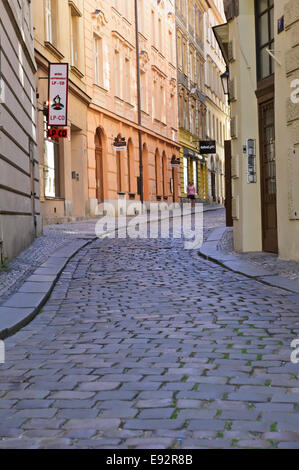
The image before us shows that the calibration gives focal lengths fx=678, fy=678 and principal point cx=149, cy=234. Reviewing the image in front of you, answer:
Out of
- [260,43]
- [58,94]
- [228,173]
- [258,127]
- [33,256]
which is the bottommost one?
[33,256]

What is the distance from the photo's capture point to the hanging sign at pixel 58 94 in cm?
1880

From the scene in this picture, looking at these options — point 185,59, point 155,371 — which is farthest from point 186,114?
point 155,371

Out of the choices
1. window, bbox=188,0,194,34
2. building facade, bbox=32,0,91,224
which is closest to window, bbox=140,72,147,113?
building facade, bbox=32,0,91,224

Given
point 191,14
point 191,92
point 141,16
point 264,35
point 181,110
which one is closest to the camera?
point 264,35

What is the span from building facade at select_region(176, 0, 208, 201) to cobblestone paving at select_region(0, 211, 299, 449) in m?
36.6

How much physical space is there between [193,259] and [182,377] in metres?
7.64

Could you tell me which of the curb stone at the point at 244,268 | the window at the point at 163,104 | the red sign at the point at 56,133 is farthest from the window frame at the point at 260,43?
the window at the point at 163,104

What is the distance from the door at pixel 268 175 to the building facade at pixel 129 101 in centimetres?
1377

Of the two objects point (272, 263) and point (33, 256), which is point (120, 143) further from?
point (272, 263)

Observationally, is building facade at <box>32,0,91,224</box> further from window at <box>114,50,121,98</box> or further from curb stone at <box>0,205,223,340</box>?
curb stone at <box>0,205,223,340</box>

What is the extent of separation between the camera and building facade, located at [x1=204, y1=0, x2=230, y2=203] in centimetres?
5400

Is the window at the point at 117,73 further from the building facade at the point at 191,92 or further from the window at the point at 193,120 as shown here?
the window at the point at 193,120

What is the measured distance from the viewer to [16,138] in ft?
38.4

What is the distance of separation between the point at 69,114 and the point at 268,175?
1192cm
